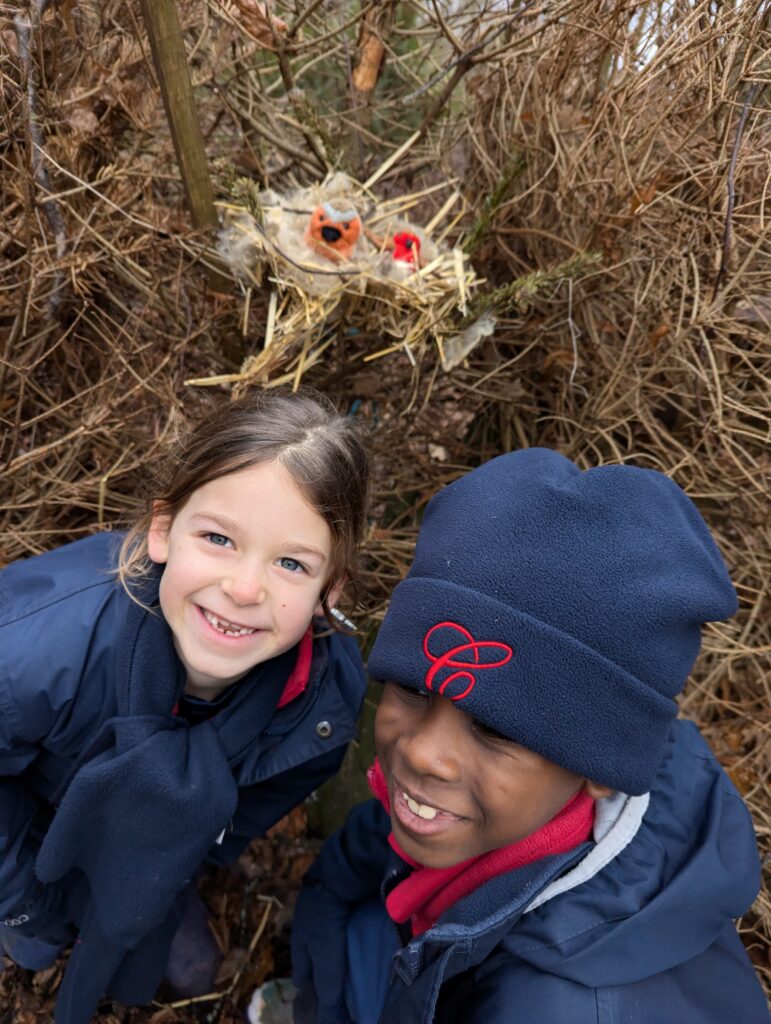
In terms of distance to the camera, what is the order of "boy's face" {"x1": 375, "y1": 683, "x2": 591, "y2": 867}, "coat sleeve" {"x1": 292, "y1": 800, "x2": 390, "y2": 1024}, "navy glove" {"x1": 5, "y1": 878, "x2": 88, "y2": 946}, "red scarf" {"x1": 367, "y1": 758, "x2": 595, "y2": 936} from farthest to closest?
"coat sleeve" {"x1": 292, "y1": 800, "x2": 390, "y2": 1024} → "navy glove" {"x1": 5, "y1": 878, "x2": 88, "y2": 946} → "red scarf" {"x1": 367, "y1": 758, "x2": 595, "y2": 936} → "boy's face" {"x1": 375, "y1": 683, "x2": 591, "y2": 867}

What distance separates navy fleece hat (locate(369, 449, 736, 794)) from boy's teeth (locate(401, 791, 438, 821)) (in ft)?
0.83

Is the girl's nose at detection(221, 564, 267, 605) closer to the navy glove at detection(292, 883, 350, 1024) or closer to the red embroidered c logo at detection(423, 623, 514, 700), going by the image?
the red embroidered c logo at detection(423, 623, 514, 700)

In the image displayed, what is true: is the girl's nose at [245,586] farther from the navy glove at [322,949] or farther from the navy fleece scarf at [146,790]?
the navy glove at [322,949]

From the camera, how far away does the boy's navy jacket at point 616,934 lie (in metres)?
1.26

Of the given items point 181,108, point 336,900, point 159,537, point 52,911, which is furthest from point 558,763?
point 181,108

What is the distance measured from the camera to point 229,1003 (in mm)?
2268

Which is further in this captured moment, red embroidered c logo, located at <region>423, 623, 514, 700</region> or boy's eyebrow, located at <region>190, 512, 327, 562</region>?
boy's eyebrow, located at <region>190, 512, 327, 562</region>

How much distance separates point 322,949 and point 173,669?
0.90 m

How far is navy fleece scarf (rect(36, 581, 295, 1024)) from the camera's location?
156 centimetres

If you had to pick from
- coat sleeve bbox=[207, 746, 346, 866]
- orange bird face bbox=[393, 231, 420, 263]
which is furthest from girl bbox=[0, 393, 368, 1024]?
orange bird face bbox=[393, 231, 420, 263]

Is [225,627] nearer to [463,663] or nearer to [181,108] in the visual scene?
[463,663]

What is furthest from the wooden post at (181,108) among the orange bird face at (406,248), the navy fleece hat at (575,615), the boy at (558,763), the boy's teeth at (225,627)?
the navy fleece hat at (575,615)

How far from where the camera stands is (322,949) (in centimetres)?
193

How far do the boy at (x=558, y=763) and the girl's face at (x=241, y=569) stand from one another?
0.29m
